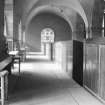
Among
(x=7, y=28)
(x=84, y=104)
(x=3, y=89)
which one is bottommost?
(x=84, y=104)

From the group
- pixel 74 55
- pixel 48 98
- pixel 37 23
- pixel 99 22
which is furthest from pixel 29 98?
pixel 37 23

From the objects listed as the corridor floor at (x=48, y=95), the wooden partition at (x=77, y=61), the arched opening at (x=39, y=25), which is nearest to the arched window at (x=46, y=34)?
the arched opening at (x=39, y=25)

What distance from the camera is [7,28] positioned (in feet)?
45.1

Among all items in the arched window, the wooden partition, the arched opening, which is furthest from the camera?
the arched window

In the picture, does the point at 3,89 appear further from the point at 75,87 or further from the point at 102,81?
the point at 75,87

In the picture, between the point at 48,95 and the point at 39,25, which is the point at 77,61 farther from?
the point at 39,25

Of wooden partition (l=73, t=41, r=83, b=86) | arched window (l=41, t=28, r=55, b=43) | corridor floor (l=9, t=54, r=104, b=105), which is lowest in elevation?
corridor floor (l=9, t=54, r=104, b=105)

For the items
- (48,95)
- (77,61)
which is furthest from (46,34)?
(48,95)

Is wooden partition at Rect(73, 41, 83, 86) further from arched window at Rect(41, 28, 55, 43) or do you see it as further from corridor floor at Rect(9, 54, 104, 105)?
arched window at Rect(41, 28, 55, 43)

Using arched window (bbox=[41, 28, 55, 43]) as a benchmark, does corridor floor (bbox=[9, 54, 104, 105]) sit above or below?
below

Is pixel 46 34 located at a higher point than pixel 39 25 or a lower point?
lower

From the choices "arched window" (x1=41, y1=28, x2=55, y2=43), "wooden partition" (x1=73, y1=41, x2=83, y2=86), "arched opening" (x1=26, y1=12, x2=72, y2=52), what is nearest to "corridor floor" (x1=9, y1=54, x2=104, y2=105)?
"wooden partition" (x1=73, y1=41, x2=83, y2=86)

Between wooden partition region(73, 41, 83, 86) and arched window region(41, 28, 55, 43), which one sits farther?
arched window region(41, 28, 55, 43)

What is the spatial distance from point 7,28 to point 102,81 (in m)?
9.64
